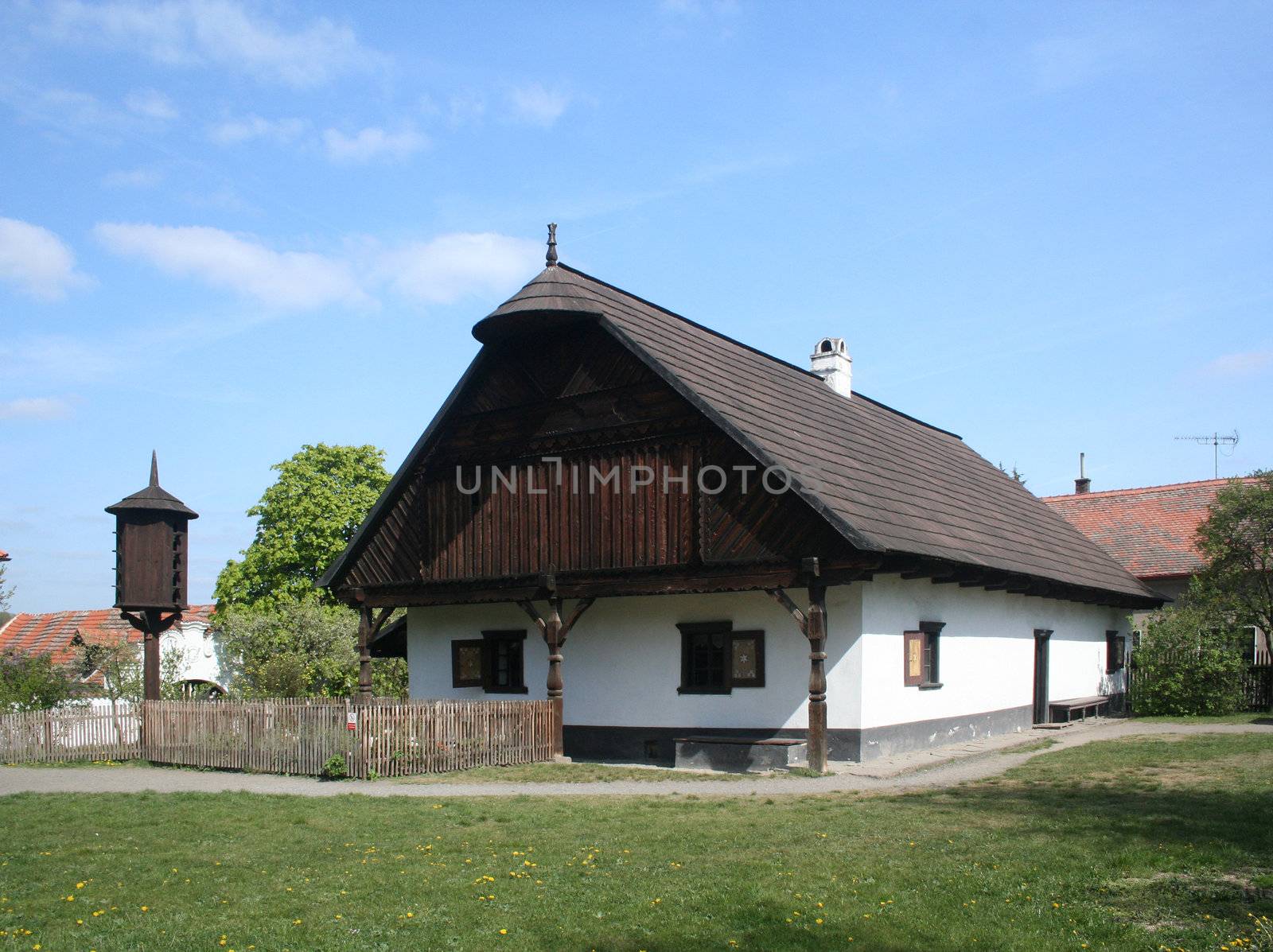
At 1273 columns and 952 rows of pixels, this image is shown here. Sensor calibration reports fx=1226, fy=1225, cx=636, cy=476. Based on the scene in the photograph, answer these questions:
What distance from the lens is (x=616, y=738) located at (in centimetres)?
1994

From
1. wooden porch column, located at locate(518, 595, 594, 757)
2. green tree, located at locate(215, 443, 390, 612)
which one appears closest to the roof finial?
wooden porch column, located at locate(518, 595, 594, 757)

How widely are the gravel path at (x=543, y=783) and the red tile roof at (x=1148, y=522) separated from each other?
16352 millimetres

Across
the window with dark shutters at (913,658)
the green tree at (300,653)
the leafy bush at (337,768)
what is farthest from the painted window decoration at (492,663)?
the green tree at (300,653)

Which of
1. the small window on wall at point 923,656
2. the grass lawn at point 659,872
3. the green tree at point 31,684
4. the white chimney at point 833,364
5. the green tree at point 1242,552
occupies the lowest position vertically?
the green tree at point 31,684

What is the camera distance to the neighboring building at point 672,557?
17766mm

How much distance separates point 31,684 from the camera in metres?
27.2

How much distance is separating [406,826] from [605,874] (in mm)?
3426

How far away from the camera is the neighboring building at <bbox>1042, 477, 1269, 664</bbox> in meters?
34.7

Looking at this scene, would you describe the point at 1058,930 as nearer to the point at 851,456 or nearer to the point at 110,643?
the point at 851,456

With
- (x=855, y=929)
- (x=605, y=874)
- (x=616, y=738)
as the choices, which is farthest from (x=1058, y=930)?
(x=616, y=738)

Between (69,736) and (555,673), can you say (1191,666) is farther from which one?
(69,736)

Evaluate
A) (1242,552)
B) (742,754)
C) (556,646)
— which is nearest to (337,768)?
(556,646)

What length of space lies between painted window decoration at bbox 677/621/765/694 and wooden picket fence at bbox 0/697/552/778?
2.31 m

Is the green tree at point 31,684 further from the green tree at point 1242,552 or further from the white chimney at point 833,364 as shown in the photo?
the green tree at point 1242,552
